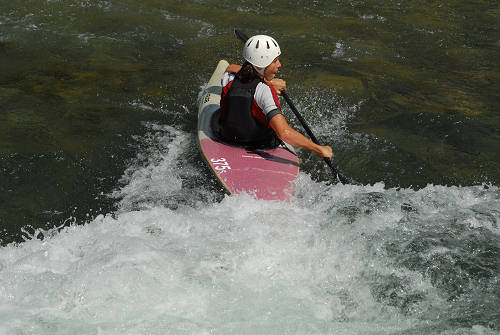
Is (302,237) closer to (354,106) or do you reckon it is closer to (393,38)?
(354,106)

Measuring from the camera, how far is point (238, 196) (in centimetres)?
521

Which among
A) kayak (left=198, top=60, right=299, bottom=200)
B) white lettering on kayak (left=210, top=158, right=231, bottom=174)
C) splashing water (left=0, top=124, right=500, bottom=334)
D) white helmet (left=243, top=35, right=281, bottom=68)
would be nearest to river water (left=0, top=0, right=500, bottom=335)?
splashing water (left=0, top=124, right=500, bottom=334)

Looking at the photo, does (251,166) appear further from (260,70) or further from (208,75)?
(208,75)

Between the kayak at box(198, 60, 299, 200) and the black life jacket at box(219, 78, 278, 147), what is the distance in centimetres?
9

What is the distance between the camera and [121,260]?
172 inches

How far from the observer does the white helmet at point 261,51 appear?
217 inches

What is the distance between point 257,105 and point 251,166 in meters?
0.63

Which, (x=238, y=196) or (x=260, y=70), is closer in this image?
(x=238, y=196)

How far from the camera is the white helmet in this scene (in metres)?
5.51

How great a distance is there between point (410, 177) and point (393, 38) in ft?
14.7

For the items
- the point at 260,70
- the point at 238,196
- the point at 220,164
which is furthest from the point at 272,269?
the point at 260,70

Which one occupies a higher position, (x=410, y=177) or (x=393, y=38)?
(x=393, y=38)

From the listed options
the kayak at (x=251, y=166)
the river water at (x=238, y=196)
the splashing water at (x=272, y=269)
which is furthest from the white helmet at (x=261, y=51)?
the splashing water at (x=272, y=269)

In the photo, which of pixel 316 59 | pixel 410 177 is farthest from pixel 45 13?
pixel 410 177
